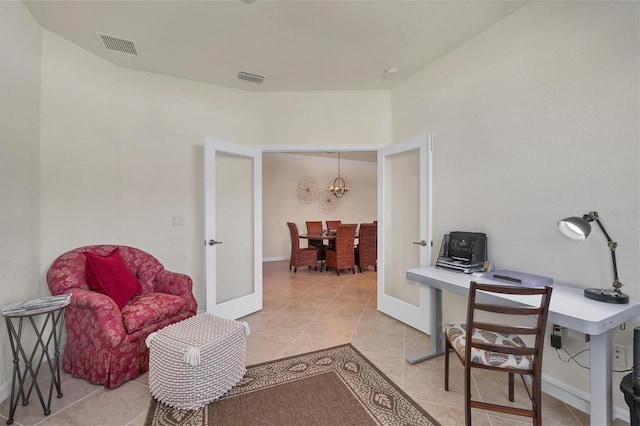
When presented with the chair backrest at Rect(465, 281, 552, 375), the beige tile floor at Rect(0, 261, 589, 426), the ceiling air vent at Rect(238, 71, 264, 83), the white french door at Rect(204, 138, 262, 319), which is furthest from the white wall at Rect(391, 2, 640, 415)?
the white french door at Rect(204, 138, 262, 319)

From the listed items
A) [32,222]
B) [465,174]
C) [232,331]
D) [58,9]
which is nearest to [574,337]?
[465,174]

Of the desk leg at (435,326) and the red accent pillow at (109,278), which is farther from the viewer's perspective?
the desk leg at (435,326)

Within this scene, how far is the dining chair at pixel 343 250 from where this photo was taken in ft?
17.7

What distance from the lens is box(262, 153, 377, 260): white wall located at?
7246 mm

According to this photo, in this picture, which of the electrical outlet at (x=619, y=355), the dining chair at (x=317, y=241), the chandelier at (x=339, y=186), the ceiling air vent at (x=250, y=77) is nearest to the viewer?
the electrical outlet at (x=619, y=355)

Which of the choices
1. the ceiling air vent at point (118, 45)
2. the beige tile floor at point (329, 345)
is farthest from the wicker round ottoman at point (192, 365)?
the ceiling air vent at point (118, 45)

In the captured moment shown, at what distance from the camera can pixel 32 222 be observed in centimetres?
229

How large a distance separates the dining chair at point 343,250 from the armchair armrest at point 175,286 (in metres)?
3.13

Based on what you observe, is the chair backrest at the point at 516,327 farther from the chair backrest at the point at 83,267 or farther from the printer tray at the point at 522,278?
the chair backrest at the point at 83,267

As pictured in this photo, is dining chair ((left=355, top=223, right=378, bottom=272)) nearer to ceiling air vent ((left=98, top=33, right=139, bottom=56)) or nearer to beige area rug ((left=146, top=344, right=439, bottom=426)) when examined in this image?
beige area rug ((left=146, top=344, right=439, bottom=426))

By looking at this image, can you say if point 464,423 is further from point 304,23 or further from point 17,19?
point 17,19

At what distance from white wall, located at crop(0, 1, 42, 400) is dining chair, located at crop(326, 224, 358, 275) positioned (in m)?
4.02

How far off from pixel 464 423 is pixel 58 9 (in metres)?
3.94

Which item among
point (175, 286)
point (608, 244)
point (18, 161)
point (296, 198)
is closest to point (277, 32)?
point (18, 161)
